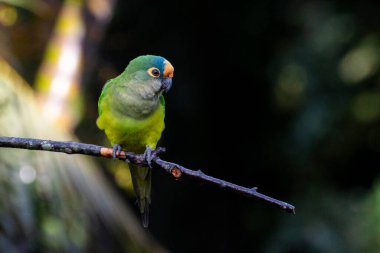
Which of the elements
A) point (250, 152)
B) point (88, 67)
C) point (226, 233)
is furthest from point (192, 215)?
point (88, 67)

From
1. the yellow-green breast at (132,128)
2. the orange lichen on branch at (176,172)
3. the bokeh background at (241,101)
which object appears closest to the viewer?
the orange lichen on branch at (176,172)

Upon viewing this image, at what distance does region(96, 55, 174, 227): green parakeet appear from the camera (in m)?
2.64

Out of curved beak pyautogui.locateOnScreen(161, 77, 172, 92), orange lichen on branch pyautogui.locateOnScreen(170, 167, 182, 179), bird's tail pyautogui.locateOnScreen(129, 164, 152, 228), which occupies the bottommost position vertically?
orange lichen on branch pyautogui.locateOnScreen(170, 167, 182, 179)

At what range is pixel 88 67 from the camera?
4914 mm

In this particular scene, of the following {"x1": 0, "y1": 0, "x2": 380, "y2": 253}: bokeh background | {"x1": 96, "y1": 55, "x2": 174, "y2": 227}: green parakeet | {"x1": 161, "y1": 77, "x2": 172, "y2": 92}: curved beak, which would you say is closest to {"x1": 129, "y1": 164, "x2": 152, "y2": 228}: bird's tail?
{"x1": 96, "y1": 55, "x2": 174, "y2": 227}: green parakeet

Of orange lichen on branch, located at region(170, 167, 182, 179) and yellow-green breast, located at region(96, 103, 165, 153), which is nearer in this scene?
orange lichen on branch, located at region(170, 167, 182, 179)

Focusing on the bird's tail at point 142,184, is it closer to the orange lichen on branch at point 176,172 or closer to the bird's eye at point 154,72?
the bird's eye at point 154,72

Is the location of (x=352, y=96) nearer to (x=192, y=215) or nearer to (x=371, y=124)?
(x=371, y=124)

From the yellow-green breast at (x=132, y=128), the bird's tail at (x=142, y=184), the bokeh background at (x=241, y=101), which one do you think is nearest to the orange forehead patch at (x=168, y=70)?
the yellow-green breast at (x=132, y=128)

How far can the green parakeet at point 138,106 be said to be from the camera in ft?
8.67

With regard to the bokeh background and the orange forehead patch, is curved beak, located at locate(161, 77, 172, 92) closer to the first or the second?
the orange forehead patch

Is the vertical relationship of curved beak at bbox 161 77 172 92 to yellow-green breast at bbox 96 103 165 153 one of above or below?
above

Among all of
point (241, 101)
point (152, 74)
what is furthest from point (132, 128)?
point (241, 101)

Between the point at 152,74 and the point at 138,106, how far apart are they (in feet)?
0.42
